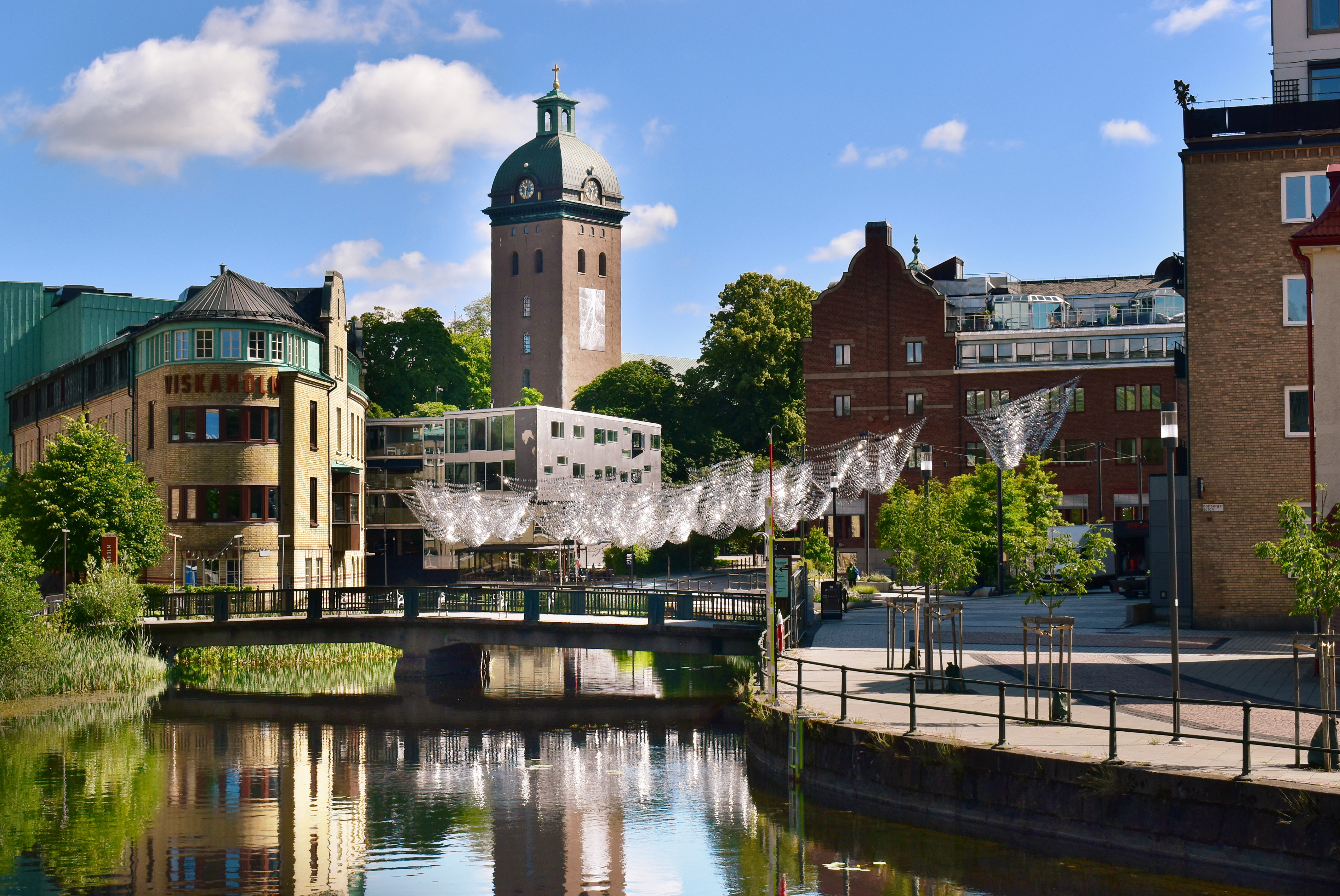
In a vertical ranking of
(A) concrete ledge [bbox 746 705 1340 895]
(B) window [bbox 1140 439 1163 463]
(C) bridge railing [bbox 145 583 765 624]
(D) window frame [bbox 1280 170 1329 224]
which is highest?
(D) window frame [bbox 1280 170 1329 224]

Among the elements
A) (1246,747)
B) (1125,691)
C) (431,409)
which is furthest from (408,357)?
(1246,747)

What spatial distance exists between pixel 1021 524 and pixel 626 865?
142ft

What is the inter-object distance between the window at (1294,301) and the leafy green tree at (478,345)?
87.0 m

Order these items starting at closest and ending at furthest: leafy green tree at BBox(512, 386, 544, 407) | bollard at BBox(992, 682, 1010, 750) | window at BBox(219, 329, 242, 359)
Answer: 1. bollard at BBox(992, 682, 1010, 750)
2. window at BBox(219, 329, 242, 359)
3. leafy green tree at BBox(512, 386, 544, 407)

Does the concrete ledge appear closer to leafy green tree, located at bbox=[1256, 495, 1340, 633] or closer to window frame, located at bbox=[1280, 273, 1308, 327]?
leafy green tree, located at bbox=[1256, 495, 1340, 633]

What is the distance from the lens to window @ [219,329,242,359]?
179ft

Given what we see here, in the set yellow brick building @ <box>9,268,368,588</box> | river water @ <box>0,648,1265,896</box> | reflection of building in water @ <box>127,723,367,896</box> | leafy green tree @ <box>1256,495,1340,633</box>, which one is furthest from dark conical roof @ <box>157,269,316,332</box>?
leafy green tree @ <box>1256,495,1340,633</box>

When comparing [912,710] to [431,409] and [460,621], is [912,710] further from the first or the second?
[431,409]

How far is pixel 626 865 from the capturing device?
20.2 metres

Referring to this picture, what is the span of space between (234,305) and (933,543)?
110 feet

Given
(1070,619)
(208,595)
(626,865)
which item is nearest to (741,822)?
(626,865)

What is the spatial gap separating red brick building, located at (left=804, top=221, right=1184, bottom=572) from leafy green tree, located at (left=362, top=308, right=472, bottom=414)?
3934 centimetres

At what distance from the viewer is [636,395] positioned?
10688cm

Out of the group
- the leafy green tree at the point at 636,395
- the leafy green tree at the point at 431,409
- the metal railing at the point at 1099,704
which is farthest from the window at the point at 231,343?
the leafy green tree at the point at 636,395
